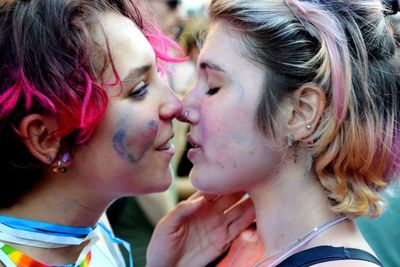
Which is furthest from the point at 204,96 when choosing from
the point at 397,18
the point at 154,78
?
the point at 397,18

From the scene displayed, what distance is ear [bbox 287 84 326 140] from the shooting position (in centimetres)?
170

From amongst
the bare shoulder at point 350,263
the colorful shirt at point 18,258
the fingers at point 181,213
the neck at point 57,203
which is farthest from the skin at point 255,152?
the colorful shirt at point 18,258

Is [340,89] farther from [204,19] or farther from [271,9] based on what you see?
[204,19]

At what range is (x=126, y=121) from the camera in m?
1.69

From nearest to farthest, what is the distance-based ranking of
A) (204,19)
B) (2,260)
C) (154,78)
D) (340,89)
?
(2,260) < (340,89) < (154,78) < (204,19)

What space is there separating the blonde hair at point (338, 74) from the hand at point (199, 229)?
16.1 inches

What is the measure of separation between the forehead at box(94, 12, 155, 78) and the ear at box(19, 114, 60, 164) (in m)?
0.25

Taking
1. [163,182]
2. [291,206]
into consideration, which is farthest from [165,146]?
[291,206]

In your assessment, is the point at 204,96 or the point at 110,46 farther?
the point at 204,96

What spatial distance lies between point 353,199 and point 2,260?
103 centimetres

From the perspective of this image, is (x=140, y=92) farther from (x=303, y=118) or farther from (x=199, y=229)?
(x=199, y=229)

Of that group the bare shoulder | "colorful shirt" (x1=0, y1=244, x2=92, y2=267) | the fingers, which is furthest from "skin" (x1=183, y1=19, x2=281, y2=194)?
"colorful shirt" (x1=0, y1=244, x2=92, y2=267)

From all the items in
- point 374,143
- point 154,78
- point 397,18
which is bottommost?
point 374,143

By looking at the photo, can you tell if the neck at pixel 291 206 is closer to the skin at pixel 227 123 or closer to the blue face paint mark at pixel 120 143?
the skin at pixel 227 123
